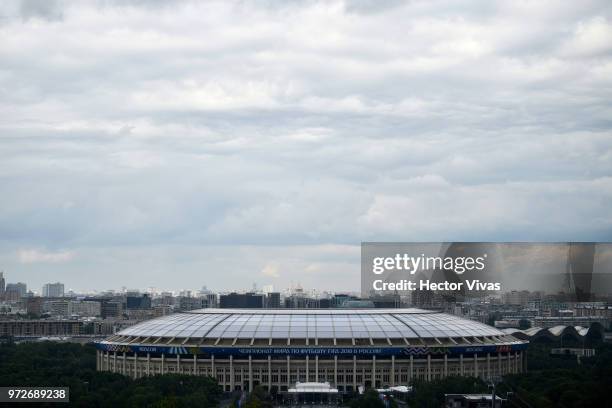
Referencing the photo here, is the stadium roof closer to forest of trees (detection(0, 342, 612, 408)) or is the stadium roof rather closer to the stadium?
the stadium

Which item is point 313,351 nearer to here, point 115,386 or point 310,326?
point 310,326

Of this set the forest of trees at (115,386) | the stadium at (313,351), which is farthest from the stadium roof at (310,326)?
the forest of trees at (115,386)

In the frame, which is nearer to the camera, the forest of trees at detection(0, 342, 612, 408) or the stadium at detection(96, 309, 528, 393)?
the forest of trees at detection(0, 342, 612, 408)

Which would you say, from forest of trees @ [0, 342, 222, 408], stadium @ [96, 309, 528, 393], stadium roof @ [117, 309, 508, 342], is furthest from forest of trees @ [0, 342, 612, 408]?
stadium roof @ [117, 309, 508, 342]

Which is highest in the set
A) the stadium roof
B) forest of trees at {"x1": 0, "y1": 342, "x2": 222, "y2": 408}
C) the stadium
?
the stadium roof

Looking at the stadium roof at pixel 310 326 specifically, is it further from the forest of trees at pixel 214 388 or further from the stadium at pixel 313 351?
the forest of trees at pixel 214 388

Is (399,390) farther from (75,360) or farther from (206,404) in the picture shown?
(75,360)

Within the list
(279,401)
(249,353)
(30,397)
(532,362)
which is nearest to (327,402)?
(279,401)
